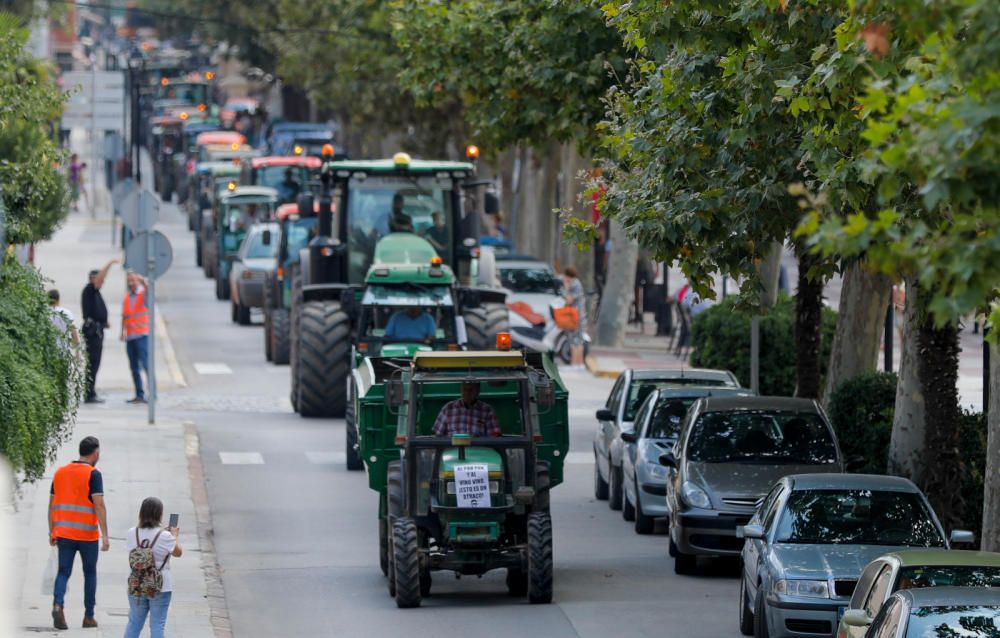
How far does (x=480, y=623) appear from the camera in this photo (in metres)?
15.2

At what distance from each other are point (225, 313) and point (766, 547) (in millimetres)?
30677

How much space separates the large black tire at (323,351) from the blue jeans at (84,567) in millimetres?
12255

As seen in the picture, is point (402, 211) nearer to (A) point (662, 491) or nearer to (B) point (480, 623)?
(A) point (662, 491)

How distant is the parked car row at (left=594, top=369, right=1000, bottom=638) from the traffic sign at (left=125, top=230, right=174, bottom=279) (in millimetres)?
6656

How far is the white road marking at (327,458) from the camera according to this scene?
2408 cm

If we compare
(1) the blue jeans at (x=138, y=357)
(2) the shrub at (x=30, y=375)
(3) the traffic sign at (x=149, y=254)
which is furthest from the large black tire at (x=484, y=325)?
(2) the shrub at (x=30, y=375)

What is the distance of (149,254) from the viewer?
84.4ft

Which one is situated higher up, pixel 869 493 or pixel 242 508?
pixel 869 493

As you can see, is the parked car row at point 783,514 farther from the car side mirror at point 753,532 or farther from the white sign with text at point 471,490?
the white sign with text at point 471,490

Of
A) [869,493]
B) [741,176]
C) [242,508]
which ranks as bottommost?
[242,508]

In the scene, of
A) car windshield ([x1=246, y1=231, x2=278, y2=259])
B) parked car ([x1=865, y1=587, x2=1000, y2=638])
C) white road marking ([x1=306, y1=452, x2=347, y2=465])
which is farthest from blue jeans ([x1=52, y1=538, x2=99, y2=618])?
car windshield ([x1=246, y1=231, x2=278, y2=259])

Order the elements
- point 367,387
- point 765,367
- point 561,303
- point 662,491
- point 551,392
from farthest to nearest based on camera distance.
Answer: point 561,303
point 765,367
point 662,491
point 367,387
point 551,392

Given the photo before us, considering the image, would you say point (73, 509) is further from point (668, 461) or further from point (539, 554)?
point (668, 461)

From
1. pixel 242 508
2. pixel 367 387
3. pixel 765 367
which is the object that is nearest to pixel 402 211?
pixel 765 367
